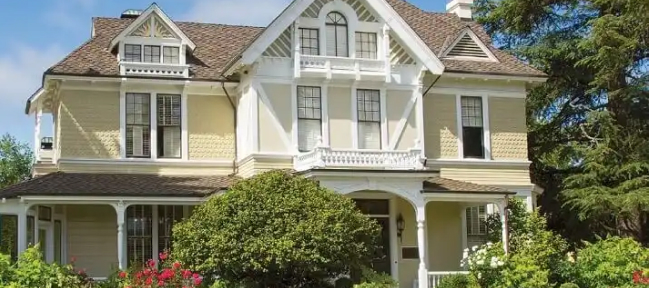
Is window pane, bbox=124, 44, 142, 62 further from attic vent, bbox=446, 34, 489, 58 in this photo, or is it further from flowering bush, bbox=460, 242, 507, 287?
flowering bush, bbox=460, 242, 507, 287

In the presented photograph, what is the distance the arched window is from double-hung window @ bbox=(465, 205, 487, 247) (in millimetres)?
6402

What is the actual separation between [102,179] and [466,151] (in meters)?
10.9

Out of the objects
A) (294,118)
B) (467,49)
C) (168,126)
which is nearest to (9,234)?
(168,126)

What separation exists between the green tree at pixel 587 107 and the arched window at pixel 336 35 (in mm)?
8318

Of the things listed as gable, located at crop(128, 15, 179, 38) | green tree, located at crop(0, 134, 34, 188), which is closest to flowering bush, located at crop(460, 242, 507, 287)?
gable, located at crop(128, 15, 179, 38)

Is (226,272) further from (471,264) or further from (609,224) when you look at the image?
(609,224)

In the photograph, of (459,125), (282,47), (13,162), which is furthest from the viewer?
(13,162)

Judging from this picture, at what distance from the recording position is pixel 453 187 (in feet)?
88.0

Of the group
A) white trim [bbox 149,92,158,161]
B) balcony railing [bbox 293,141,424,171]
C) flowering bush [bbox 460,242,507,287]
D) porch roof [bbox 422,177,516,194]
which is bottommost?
flowering bush [bbox 460,242,507,287]

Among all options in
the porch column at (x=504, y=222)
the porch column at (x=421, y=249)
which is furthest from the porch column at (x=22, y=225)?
the porch column at (x=504, y=222)

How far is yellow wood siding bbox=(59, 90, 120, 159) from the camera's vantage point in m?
26.7

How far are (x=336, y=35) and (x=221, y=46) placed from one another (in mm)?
4385

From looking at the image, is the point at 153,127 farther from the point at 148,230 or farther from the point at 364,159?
the point at 364,159

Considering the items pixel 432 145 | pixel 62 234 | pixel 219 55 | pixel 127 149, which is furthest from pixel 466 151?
pixel 62 234
